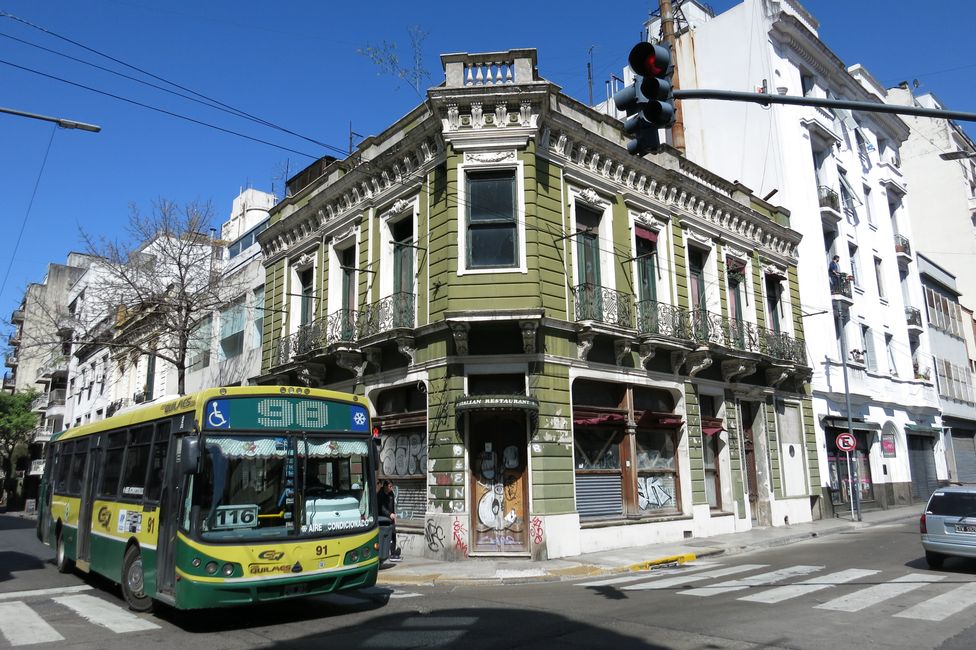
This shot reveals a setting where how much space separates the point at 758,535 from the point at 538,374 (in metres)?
9.24

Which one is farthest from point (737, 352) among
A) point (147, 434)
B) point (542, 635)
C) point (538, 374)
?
point (147, 434)

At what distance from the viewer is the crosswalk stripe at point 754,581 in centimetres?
1062

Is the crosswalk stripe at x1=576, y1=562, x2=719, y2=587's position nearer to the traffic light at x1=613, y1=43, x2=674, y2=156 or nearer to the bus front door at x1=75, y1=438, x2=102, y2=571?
the traffic light at x1=613, y1=43, x2=674, y2=156

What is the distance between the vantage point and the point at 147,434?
10203 millimetres

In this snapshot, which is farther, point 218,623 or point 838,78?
point 838,78

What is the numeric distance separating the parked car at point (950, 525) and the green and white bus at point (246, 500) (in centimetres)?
1012

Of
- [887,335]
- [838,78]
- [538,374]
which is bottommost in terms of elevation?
[538,374]

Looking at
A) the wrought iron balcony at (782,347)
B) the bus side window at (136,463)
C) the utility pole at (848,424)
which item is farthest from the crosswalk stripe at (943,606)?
the utility pole at (848,424)

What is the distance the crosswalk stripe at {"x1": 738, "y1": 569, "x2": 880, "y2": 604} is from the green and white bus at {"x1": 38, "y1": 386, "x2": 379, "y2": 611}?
18.6ft

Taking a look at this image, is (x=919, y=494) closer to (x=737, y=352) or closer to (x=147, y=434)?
(x=737, y=352)

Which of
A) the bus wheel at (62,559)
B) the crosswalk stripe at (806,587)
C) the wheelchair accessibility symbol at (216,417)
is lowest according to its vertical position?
the crosswalk stripe at (806,587)

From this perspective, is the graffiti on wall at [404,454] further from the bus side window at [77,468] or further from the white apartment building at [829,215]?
the white apartment building at [829,215]

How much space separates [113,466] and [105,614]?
2.65 m

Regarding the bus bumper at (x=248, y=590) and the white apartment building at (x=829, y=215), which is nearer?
the bus bumper at (x=248, y=590)
